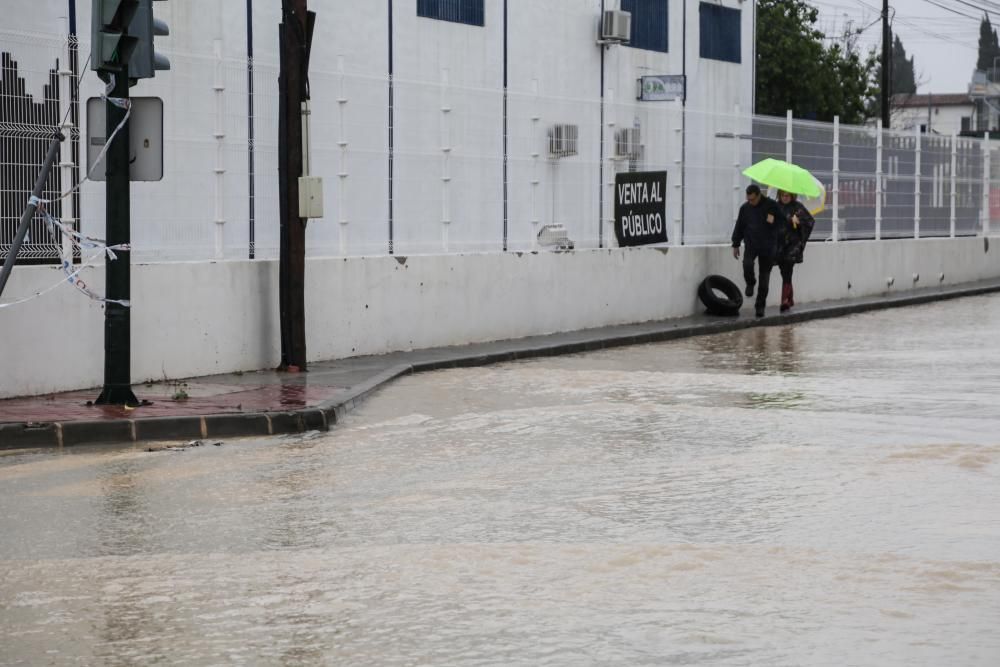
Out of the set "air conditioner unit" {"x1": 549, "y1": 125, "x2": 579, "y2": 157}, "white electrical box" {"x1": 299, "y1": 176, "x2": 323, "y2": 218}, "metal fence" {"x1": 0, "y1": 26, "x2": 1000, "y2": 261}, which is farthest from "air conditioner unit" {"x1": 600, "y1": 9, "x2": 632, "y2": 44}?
"white electrical box" {"x1": 299, "y1": 176, "x2": 323, "y2": 218}

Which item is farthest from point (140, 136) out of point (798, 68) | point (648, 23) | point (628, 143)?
point (798, 68)

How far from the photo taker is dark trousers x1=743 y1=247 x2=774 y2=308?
23.4 meters

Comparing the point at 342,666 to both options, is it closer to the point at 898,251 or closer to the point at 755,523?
the point at 755,523

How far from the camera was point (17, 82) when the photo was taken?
13180 millimetres

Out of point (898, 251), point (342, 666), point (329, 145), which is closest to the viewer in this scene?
point (342, 666)

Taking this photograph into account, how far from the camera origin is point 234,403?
42.3 feet

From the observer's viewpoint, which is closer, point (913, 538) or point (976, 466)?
point (913, 538)

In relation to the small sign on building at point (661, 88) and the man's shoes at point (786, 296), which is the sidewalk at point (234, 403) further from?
the small sign on building at point (661, 88)

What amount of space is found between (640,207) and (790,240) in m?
Result: 2.83

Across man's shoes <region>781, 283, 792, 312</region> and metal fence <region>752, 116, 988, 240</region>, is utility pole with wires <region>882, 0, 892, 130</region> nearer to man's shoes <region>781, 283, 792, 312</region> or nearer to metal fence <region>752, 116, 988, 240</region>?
metal fence <region>752, 116, 988, 240</region>

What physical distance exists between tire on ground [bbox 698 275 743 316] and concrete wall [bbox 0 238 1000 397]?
0.21 meters

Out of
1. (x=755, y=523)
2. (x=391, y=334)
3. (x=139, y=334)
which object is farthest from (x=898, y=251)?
(x=755, y=523)

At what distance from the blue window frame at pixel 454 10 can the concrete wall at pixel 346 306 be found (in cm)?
482

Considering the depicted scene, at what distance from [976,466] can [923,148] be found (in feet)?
73.2
